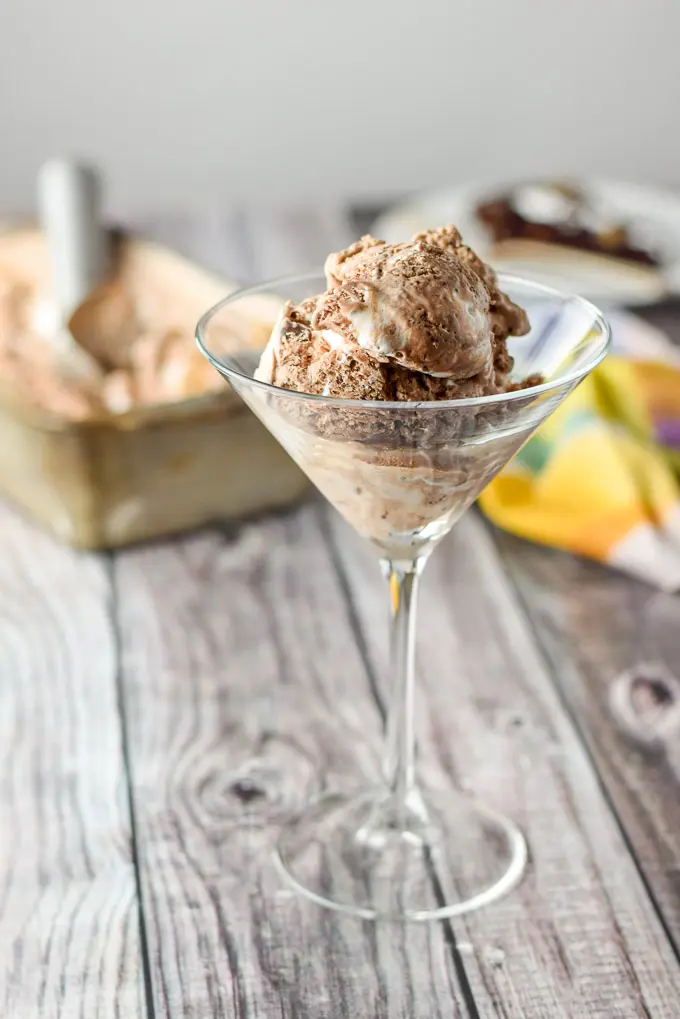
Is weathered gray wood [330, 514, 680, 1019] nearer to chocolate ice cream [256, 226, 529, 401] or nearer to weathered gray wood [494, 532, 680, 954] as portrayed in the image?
weathered gray wood [494, 532, 680, 954]

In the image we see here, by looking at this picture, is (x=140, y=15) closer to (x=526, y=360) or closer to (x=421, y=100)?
(x=421, y=100)

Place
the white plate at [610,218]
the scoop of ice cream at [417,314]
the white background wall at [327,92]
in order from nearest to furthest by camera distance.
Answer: the scoop of ice cream at [417,314] < the white plate at [610,218] < the white background wall at [327,92]

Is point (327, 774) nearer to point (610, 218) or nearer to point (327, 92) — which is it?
point (610, 218)

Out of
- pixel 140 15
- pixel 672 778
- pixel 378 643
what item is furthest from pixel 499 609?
pixel 140 15

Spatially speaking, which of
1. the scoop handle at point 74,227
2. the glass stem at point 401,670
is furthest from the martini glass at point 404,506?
the scoop handle at point 74,227

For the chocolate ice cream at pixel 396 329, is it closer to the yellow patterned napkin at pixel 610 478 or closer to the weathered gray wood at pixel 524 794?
the weathered gray wood at pixel 524 794

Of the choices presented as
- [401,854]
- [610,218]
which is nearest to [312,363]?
[401,854]

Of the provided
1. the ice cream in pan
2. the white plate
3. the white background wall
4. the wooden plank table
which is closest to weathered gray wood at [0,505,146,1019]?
the wooden plank table

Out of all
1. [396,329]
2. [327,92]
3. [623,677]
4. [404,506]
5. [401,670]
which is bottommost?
[327,92]
